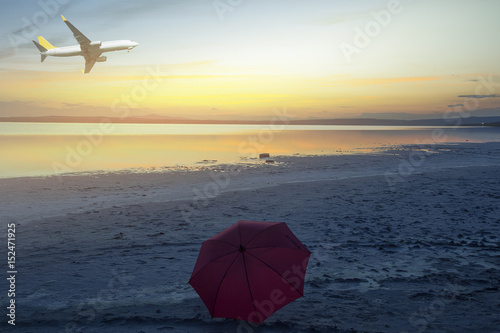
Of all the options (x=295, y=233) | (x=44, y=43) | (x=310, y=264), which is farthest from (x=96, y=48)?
(x=310, y=264)

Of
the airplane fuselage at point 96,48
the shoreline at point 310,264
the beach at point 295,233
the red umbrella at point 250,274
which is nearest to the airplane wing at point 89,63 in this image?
the airplane fuselage at point 96,48

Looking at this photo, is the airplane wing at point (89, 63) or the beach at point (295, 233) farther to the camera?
the airplane wing at point (89, 63)

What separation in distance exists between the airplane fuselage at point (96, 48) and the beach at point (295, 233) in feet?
124

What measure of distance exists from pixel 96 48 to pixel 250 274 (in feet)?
173

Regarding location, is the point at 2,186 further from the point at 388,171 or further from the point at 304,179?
the point at 388,171

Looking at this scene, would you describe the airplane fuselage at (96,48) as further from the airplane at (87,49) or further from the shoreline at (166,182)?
the shoreline at (166,182)

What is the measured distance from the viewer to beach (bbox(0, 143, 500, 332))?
5629 millimetres

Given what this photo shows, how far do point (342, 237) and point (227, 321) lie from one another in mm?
4775

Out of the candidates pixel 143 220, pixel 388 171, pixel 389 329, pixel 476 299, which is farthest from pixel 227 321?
pixel 388 171

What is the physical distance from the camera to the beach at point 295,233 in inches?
222

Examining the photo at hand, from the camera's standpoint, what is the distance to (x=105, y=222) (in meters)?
11.3

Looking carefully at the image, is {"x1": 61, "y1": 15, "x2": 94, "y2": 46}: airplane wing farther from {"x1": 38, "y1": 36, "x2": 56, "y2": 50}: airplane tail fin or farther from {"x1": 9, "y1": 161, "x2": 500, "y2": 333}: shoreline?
{"x1": 9, "y1": 161, "x2": 500, "y2": 333}: shoreline

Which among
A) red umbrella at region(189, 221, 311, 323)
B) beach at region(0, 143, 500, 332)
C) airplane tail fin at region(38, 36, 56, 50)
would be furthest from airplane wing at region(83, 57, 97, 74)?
red umbrella at region(189, 221, 311, 323)

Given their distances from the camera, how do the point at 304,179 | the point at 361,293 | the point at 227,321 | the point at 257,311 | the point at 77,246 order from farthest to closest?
the point at 304,179 → the point at 77,246 → the point at 361,293 → the point at 227,321 → the point at 257,311
